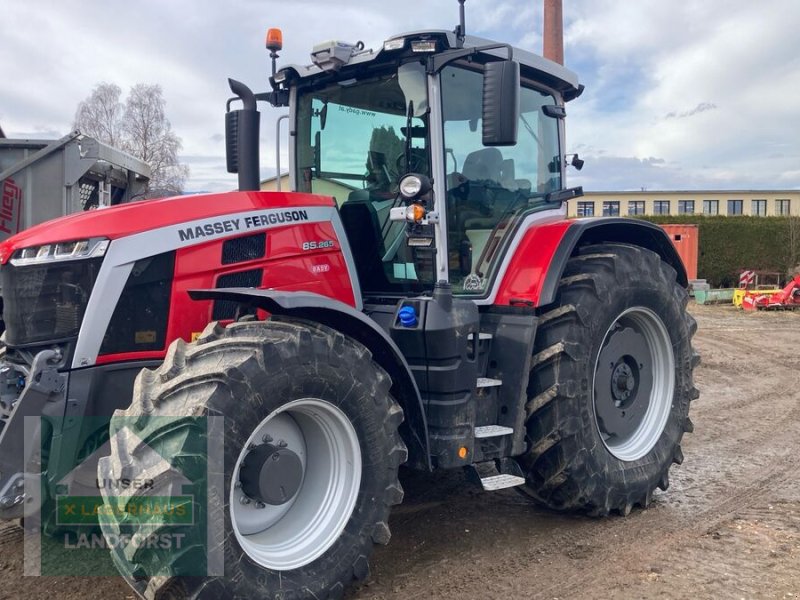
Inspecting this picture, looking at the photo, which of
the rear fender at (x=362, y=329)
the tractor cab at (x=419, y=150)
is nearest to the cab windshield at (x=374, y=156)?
the tractor cab at (x=419, y=150)

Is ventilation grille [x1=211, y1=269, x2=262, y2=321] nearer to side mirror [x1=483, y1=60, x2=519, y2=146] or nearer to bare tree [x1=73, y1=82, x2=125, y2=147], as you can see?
side mirror [x1=483, y1=60, x2=519, y2=146]

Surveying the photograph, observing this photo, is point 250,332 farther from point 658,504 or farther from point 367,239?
point 658,504

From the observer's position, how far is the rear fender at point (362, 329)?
3104mm

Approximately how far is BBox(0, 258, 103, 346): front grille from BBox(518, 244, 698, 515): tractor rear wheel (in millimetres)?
2364

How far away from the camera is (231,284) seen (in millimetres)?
3484

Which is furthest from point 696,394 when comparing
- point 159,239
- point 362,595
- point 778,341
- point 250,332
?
point 778,341

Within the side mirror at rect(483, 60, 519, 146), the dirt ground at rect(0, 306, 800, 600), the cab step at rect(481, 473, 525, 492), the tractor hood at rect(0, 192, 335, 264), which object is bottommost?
the dirt ground at rect(0, 306, 800, 600)

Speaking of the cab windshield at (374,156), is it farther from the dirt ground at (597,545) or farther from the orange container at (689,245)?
the orange container at (689,245)

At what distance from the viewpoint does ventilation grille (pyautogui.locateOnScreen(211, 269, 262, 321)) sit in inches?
136

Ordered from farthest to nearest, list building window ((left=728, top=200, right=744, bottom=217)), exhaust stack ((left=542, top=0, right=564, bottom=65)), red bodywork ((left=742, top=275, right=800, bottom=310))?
building window ((left=728, top=200, right=744, bottom=217)) → red bodywork ((left=742, top=275, right=800, bottom=310)) → exhaust stack ((left=542, top=0, right=564, bottom=65))

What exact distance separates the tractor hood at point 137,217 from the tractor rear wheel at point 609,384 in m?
1.77

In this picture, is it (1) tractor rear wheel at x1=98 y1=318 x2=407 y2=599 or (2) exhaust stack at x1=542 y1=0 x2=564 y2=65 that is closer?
(1) tractor rear wheel at x1=98 y1=318 x2=407 y2=599

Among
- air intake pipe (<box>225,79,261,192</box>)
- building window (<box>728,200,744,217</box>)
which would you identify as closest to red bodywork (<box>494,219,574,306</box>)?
air intake pipe (<box>225,79,261,192</box>)

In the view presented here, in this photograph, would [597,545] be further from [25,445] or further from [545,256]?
[25,445]
